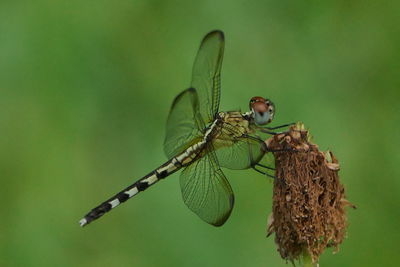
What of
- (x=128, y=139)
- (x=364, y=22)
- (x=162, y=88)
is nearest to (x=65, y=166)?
(x=128, y=139)

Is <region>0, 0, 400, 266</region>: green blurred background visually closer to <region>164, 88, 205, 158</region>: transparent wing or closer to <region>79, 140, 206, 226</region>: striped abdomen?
<region>79, 140, 206, 226</region>: striped abdomen

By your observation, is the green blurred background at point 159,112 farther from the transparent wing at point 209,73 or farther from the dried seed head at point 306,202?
the dried seed head at point 306,202

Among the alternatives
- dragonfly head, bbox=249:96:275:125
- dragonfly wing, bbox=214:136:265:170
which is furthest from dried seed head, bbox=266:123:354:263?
dragonfly head, bbox=249:96:275:125

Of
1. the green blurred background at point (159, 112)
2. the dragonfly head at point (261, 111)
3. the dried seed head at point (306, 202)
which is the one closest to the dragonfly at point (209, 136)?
the dragonfly head at point (261, 111)

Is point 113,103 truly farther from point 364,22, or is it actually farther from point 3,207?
point 364,22

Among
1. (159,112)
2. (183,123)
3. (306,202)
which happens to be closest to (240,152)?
(183,123)

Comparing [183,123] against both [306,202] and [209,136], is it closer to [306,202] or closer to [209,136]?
[209,136]
